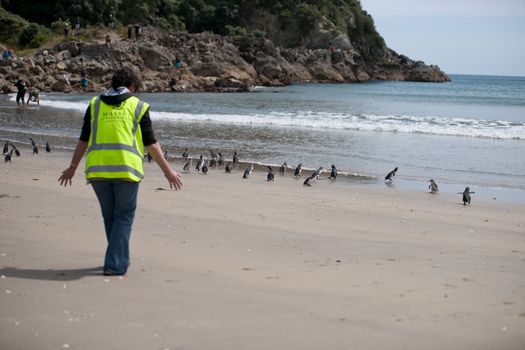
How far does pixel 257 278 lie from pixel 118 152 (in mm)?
1427

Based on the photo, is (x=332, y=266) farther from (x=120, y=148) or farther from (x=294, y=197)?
(x=294, y=197)

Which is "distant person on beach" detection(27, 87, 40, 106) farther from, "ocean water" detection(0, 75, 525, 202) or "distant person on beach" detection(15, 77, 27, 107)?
"ocean water" detection(0, 75, 525, 202)

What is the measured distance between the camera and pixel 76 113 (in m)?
28.9

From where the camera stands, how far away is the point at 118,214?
16.5 feet

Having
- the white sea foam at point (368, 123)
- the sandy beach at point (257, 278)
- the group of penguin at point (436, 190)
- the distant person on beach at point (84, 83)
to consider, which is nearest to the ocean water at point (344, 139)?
the white sea foam at point (368, 123)

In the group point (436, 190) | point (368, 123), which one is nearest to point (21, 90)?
point (368, 123)

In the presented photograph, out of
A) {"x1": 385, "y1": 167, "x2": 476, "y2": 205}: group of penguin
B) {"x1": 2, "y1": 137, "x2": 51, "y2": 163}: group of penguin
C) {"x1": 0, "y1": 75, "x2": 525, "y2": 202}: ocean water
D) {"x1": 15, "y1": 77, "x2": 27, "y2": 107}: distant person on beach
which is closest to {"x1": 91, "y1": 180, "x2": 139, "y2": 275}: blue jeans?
{"x1": 385, "y1": 167, "x2": 476, "y2": 205}: group of penguin

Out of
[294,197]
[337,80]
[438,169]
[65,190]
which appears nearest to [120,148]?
[65,190]

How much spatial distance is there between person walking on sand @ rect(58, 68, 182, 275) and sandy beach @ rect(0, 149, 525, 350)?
0.35 metres

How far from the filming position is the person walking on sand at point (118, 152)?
194 inches

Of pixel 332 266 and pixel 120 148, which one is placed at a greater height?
pixel 120 148

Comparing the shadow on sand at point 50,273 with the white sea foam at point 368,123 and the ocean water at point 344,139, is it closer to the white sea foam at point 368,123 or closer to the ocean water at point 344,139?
the ocean water at point 344,139

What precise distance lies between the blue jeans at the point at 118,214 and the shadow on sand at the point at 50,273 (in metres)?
0.20

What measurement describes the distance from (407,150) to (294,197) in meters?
9.28
